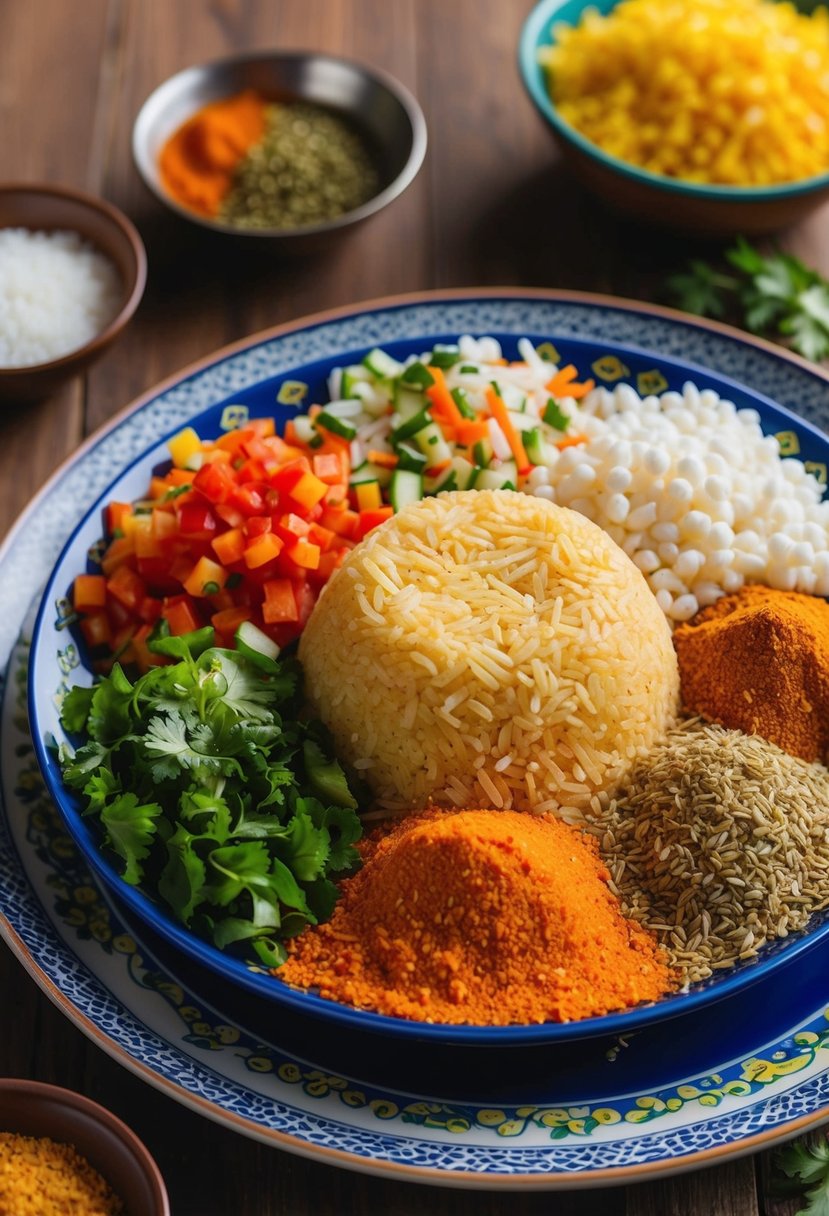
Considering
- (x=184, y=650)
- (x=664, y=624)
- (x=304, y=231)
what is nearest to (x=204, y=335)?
(x=304, y=231)

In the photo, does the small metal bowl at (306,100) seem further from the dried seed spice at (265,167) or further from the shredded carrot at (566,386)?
the shredded carrot at (566,386)

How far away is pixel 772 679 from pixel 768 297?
161 centimetres

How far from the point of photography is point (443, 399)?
10.5ft

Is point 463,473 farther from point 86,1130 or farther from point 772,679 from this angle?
point 86,1130

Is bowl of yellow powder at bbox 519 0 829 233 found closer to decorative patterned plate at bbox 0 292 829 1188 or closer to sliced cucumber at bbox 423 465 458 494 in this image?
sliced cucumber at bbox 423 465 458 494

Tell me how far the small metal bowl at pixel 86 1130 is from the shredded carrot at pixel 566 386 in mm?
2051

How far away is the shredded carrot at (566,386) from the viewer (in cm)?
334

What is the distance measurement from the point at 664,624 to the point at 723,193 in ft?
5.08

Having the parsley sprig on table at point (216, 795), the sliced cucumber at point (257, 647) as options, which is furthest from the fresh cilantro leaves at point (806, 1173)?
the sliced cucumber at point (257, 647)

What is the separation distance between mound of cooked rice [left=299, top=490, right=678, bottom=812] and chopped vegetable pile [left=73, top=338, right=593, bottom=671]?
0.21 meters

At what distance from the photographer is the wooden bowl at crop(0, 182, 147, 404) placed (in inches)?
139

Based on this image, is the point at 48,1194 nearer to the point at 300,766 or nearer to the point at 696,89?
the point at 300,766

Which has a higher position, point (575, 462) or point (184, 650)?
point (575, 462)

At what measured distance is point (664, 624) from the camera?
2.85 metres
